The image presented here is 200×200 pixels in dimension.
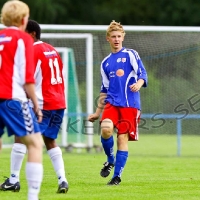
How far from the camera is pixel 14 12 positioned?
5891 millimetres

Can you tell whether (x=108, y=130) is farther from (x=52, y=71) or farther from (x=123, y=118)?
(x=52, y=71)

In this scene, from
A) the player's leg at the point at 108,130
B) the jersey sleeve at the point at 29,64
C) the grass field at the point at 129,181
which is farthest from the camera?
the player's leg at the point at 108,130

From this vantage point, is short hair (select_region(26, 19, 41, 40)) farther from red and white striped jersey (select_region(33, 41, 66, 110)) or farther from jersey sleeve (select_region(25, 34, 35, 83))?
jersey sleeve (select_region(25, 34, 35, 83))

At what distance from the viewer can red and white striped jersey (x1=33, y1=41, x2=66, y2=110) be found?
23.8 ft

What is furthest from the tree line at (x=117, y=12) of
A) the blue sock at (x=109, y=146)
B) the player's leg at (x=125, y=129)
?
the player's leg at (x=125, y=129)

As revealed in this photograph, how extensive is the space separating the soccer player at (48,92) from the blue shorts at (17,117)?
1333mm

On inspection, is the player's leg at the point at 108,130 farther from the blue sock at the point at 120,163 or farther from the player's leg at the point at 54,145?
the player's leg at the point at 54,145

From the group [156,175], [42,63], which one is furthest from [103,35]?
[42,63]

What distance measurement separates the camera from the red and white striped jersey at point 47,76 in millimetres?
7254

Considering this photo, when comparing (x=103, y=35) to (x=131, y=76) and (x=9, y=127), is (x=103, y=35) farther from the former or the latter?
(x=9, y=127)

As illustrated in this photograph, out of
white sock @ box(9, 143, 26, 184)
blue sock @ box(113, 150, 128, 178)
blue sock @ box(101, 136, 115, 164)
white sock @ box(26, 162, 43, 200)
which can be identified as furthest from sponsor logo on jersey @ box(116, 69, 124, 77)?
white sock @ box(26, 162, 43, 200)

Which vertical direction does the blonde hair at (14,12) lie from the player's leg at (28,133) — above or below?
above

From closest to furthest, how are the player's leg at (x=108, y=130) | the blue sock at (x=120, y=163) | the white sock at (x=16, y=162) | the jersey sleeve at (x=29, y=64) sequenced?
the jersey sleeve at (x=29, y=64), the white sock at (x=16, y=162), the blue sock at (x=120, y=163), the player's leg at (x=108, y=130)

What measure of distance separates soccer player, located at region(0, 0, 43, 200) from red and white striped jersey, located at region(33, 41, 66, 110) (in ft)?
4.25
